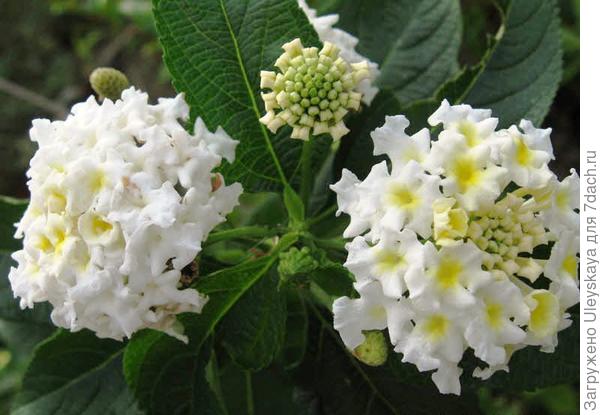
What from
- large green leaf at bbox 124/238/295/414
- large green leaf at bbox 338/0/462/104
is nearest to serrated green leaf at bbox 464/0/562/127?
large green leaf at bbox 338/0/462/104

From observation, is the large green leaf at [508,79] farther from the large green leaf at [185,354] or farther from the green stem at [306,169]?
the large green leaf at [185,354]

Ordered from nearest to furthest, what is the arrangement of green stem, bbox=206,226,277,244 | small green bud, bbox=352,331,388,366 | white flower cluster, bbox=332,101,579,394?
white flower cluster, bbox=332,101,579,394 → small green bud, bbox=352,331,388,366 → green stem, bbox=206,226,277,244

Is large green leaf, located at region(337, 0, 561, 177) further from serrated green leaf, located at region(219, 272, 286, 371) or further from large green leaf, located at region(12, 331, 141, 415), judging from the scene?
large green leaf, located at region(12, 331, 141, 415)

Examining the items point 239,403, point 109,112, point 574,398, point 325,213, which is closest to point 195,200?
point 109,112

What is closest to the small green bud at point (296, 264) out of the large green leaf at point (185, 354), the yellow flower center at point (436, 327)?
the large green leaf at point (185, 354)

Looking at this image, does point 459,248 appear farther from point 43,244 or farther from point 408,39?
point 408,39

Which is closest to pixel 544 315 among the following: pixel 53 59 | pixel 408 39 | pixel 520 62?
pixel 520 62

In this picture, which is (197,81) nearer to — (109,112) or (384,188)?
(109,112)
